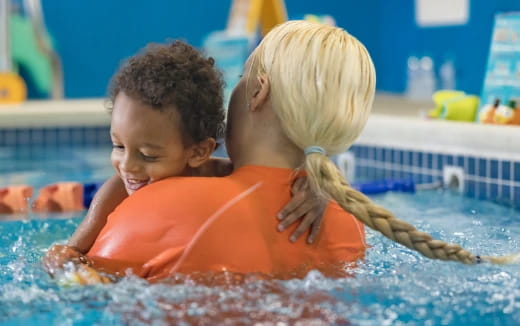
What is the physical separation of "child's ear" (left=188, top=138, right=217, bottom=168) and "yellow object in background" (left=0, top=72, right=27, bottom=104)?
227 inches

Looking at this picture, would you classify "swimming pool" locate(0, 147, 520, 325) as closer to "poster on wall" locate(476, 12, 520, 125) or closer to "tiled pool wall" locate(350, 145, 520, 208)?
"tiled pool wall" locate(350, 145, 520, 208)

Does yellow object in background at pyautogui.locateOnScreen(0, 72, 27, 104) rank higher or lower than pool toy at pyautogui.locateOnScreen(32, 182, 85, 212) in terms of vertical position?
lower

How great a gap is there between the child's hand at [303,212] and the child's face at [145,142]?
0.29 metres

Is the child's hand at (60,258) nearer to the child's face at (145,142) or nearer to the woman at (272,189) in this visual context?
the woman at (272,189)

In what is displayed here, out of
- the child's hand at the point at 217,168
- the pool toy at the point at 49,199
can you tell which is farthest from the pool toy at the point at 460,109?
the child's hand at the point at 217,168

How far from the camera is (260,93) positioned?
2121 mm

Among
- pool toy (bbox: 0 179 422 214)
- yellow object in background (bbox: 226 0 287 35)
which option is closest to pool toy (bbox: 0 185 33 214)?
pool toy (bbox: 0 179 422 214)

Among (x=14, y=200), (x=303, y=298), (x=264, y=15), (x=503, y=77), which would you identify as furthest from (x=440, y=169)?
(x=264, y=15)

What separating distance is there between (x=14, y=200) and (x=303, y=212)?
7.23ft

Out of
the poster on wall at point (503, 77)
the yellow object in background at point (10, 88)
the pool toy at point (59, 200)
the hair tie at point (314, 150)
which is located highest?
the hair tie at point (314, 150)

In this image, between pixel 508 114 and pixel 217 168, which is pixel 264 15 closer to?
pixel 508 114

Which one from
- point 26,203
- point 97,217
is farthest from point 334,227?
point 26,203

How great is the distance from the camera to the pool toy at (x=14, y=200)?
393cm

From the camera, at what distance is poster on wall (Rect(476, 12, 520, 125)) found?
184 inches
